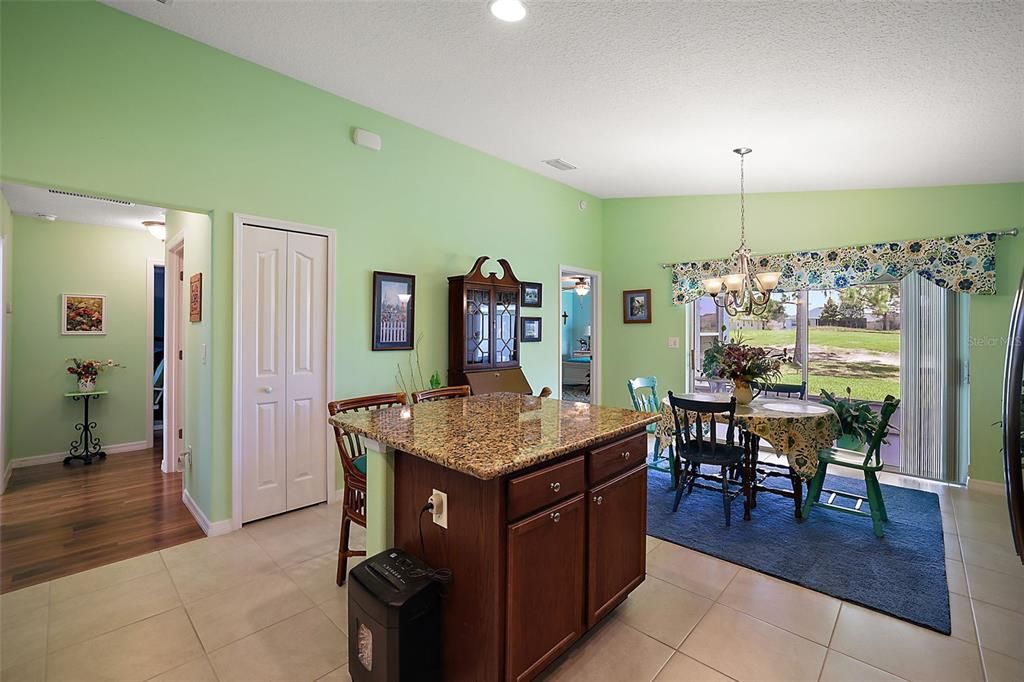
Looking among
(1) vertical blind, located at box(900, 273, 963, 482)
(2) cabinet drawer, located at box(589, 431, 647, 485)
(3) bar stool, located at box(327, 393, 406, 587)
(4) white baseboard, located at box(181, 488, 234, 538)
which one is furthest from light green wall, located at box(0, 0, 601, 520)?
(1) vertical blind, located at box(900, 273, 963, 482)

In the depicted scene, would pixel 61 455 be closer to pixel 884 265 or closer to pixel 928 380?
pixel 884 265

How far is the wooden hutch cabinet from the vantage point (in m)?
4.17

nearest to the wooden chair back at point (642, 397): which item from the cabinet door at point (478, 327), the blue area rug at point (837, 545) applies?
the blue area rug at point (837, 545)

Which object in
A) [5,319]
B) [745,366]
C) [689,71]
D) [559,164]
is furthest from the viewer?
[559,164]

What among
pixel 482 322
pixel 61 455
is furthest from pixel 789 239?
pixel 61 455

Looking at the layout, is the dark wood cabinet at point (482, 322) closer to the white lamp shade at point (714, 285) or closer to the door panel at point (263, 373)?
the door panel at point (263, 373)

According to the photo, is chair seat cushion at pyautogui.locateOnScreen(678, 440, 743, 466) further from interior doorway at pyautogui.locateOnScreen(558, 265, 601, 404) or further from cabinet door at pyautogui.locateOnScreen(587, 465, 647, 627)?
interior doorway at pyautogui.locateOnScreen(558, 265, 601, 404)

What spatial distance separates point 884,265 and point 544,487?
435 cm

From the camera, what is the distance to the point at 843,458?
3.32 m

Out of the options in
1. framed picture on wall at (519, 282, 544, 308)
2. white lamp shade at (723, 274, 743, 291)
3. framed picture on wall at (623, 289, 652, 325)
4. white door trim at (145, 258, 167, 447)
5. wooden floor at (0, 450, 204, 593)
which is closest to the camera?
wooden floor at (0, 450, 204, 593)

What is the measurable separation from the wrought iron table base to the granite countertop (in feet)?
14.4

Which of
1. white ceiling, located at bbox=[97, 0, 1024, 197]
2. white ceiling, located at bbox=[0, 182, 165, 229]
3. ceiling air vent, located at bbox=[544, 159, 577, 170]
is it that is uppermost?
ceiling air vent, located at bbox=[544, 159, 577, 170]

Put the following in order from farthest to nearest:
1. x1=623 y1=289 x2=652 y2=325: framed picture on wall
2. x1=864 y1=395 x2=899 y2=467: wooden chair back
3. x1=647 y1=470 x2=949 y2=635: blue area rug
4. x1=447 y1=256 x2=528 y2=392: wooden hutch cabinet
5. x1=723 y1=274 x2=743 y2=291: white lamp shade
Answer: x1=623 y1=289 x2=652 y2=325: framed picture on wall → x1=447 y1=256 x2=528 y2=392: wooden hutch cabinet → x1=723 y1=274 x2=743 y2=291: white lamp shade → x1=864 y1=395 x2=899 y2=467: wooden chair back → x1=647 y1=470 x2=949 y2=635: blue area rug

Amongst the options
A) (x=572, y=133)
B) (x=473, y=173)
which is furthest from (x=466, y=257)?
(x=572, y=133)
